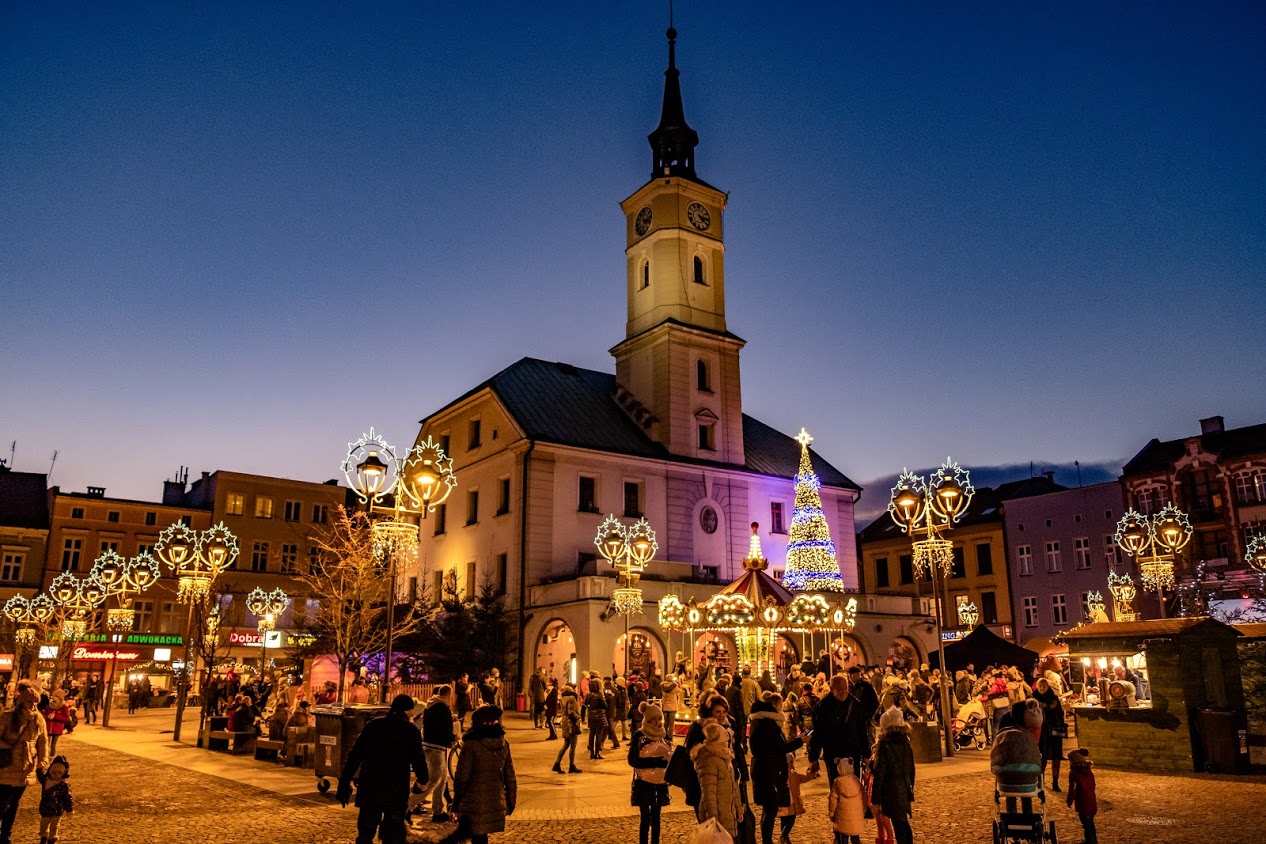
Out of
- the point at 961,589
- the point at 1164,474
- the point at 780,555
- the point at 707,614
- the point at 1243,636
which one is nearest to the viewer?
the point at 1243,636

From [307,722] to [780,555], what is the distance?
27762 mm

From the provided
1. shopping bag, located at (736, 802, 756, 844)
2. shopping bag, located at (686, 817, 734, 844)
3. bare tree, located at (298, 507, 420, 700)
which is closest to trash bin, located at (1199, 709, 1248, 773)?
shopping bag, located at (736, 802, 756, 844)

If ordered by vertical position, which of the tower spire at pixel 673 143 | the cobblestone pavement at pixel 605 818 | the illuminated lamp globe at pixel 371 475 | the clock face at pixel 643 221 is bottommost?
the cobblestone pavement at pixel 605 818

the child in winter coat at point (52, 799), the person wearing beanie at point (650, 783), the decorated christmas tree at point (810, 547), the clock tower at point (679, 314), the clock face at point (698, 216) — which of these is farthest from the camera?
the clock face at point (698, 216)

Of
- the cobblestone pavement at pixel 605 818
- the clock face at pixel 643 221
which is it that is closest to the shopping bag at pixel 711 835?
the cobblestone pavement at pixel 605 818

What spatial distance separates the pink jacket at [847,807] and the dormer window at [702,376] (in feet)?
115

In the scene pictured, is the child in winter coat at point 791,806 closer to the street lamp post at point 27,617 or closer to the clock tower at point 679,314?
the clock tower at point 679,314

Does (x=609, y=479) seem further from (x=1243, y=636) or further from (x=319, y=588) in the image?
(x=1243, y=636)

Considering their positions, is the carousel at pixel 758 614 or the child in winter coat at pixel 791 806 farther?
the carousel at pixel 758 614

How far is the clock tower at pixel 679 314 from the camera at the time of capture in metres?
43.1

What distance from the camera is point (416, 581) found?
1758 inches

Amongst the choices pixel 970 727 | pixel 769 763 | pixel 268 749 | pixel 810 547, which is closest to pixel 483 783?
pixel 769 763

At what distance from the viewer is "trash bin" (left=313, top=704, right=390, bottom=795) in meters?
14.7

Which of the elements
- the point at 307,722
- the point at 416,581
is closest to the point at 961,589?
the point at 416,581
